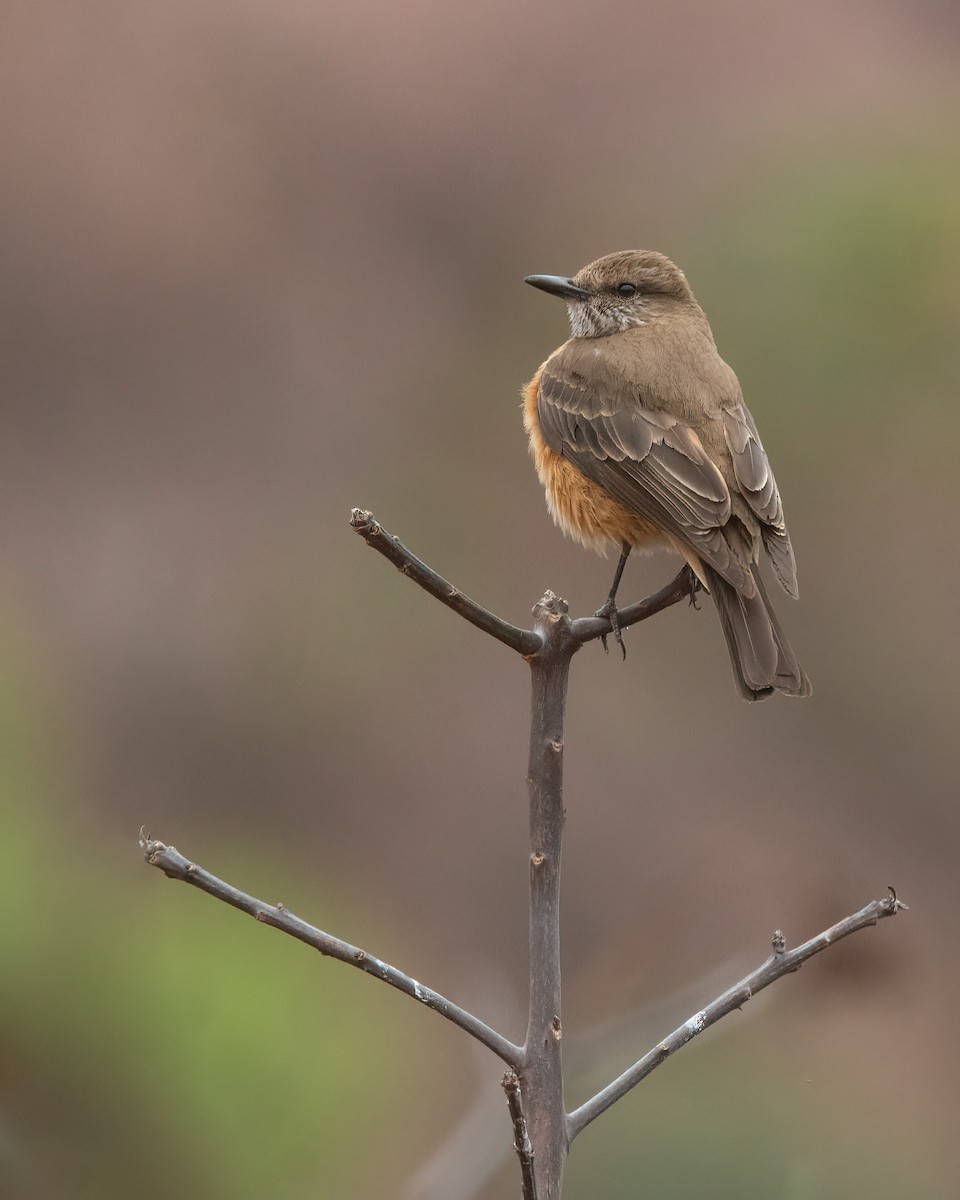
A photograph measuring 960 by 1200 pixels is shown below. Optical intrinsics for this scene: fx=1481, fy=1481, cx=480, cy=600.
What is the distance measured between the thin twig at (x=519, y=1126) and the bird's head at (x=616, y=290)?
3.17 m

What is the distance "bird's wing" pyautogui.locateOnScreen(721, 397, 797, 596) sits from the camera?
386 centimetres

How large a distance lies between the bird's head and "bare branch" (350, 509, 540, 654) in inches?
95.8

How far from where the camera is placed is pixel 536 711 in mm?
2385

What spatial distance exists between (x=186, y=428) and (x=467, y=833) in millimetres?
3206

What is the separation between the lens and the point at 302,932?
82.0 inches

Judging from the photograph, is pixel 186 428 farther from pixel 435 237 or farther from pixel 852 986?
pixel 852 986

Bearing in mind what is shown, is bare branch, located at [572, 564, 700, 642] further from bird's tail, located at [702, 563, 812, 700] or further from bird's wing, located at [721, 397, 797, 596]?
bird's wing, located at [721, 397, 797, 596]

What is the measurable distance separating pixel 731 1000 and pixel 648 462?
6.37 feet

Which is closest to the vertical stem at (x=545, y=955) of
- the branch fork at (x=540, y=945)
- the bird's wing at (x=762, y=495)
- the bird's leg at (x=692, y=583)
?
the branch fork at (x=540, y=945)

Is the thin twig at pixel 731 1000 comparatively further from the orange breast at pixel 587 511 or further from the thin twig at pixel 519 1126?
the orange breast at pixel 587 511

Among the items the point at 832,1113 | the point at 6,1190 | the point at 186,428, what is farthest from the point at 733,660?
the point at 186,428

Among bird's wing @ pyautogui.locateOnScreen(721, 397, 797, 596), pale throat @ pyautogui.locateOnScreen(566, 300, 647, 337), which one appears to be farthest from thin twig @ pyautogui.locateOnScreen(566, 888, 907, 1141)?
pale throat @ pyautogui.locateOnScreen(566, 300, 647, 337)

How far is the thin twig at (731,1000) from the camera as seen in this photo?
218cm

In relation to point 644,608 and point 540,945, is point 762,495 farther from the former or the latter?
point 540,945
